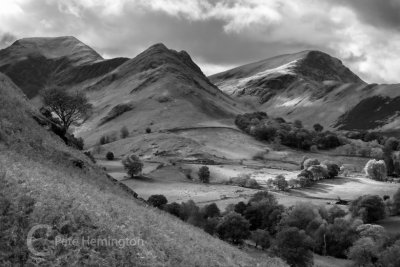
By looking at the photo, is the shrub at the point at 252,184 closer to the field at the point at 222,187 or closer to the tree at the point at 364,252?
the field at the point at 222,187

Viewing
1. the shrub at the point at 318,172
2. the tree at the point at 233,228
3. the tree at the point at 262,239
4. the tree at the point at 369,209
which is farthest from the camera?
the shrub at the point at 318,172

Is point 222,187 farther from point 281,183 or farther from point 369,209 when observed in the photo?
point 369,209

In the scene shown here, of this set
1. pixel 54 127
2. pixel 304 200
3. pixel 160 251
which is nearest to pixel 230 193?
pixel 304 200

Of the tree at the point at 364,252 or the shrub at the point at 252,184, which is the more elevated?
the shrub at the point at 252,184

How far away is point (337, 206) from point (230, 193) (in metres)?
35.0

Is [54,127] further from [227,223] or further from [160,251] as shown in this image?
[227,223]

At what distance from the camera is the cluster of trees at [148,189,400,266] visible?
103 meters

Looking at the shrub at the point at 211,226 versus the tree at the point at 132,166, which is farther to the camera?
the tree at the point at 132,166

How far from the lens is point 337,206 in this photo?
146m

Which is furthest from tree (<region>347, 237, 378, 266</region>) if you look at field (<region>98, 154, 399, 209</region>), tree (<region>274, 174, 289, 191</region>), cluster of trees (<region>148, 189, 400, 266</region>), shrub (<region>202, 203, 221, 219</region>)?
tree (<region>274, 174, 289, 191</region>)

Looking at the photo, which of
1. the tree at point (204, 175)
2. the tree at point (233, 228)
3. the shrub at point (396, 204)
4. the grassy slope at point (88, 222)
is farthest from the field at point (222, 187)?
the grassy slope at point (88, 222)

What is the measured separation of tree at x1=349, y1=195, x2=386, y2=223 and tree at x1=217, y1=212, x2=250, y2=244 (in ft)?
134

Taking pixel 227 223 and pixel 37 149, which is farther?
pixel 227 223

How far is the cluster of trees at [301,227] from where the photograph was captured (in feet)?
337
